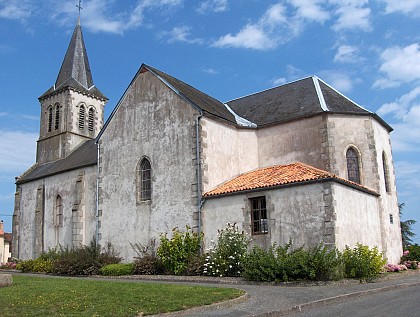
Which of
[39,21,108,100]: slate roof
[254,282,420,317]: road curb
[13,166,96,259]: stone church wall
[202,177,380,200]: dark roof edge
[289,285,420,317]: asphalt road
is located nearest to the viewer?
[289,285,420,317]: asphalt road

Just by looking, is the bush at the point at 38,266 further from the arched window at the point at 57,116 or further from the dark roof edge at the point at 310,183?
the arched window at the point at 57,116

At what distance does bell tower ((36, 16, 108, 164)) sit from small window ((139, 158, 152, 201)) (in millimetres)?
12248

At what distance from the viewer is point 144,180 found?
71.2ft

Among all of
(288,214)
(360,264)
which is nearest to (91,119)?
(288,214)

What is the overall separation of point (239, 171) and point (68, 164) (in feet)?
40.2

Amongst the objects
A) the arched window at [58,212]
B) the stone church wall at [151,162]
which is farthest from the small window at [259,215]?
the arched window at [58,212]

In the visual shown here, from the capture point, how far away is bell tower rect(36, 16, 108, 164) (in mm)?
32719

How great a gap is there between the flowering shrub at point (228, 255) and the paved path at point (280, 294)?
85 centimetres

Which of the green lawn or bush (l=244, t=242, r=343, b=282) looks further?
bush (l=244, t=242, r=343, b=282)

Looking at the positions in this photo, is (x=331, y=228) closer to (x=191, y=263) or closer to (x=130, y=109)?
(x=191, y=263)

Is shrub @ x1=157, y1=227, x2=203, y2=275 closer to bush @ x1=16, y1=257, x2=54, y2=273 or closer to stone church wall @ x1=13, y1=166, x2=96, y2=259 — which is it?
bush @ x1=16, y1=257, x2=54, y2=273

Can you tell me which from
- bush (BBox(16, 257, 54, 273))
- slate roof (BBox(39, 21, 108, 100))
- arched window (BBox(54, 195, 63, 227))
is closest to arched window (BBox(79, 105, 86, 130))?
slate roof (BBox(39, 21, 108, 100))

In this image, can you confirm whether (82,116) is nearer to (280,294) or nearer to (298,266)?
(298,266)

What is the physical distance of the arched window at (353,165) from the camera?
20.8m
